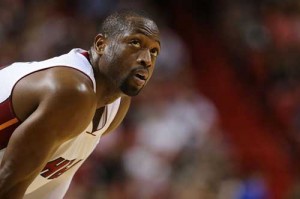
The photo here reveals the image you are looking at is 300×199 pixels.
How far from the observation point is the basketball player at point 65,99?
9.87 ft

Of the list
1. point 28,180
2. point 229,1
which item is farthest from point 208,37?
point 28,180

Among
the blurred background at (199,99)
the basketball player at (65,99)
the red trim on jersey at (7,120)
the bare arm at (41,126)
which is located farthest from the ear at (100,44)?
the blurred background at (199,99)

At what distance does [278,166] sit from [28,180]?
532 cm

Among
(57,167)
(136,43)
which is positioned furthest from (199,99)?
(136,43)

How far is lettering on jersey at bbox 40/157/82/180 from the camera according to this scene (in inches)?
138

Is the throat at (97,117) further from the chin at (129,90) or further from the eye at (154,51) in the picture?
the eye at (154,51)

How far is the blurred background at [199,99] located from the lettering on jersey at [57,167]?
295 centimetres

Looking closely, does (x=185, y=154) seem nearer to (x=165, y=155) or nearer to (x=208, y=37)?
(x=165, y=155)

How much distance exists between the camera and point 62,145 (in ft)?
11.2

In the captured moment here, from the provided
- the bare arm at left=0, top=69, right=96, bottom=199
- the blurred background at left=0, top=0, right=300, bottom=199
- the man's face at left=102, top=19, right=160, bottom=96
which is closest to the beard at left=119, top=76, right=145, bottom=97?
the man's face at left=102, top=19, right=160, bottom=96

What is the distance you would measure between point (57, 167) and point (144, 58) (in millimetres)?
682

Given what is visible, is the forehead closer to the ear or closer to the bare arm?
the ear

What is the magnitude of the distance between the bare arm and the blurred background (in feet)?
11.8

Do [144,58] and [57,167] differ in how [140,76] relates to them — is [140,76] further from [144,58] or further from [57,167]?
[57,167]
